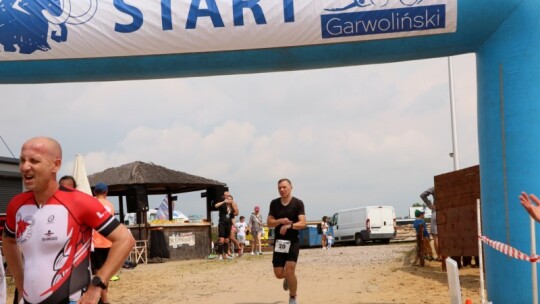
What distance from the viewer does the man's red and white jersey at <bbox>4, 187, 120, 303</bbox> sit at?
3.44m

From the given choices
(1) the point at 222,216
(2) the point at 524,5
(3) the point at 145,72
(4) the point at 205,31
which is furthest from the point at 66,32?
(1) the point at 222,216

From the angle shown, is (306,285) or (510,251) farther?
(306,285)

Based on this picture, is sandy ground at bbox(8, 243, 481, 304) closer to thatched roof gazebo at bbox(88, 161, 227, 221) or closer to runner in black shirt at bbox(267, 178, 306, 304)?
runner in black shirt at bbox(267, 178, 306, 304)

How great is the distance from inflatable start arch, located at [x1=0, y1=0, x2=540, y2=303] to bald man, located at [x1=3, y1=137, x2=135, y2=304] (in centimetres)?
477

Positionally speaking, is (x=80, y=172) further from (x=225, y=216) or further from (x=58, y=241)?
(x=58, y=241)

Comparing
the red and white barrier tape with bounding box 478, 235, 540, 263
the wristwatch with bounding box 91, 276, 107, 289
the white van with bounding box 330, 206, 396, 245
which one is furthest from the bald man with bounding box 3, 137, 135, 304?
the white van with bounding box 330, 206, 396, 245

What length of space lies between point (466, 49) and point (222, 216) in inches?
543

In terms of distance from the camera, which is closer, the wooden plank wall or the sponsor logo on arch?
the sponsor logo on arch

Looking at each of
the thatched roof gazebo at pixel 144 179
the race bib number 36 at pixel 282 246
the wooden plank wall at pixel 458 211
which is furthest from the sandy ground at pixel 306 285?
the thatched roof gazebo at pixel 144 179

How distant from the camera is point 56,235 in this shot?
136 inches

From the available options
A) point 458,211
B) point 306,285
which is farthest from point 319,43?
point 458,211

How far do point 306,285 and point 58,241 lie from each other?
30.0ft

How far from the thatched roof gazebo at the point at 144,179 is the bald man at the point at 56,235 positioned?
19.3 meters

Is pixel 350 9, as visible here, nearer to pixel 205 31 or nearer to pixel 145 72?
pixel 205 31
